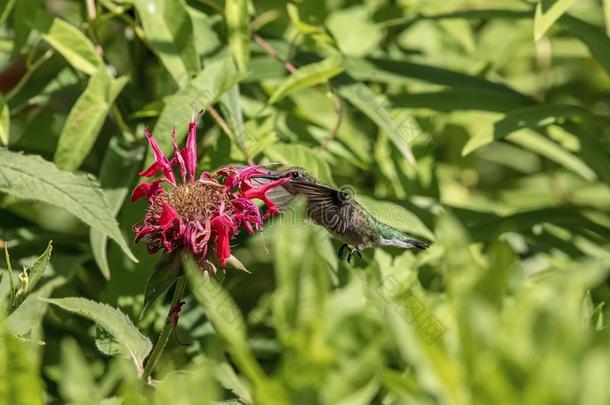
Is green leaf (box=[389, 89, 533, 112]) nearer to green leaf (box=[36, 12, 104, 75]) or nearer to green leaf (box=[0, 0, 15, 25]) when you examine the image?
green leaf (box=[36, 12, 104, 75])

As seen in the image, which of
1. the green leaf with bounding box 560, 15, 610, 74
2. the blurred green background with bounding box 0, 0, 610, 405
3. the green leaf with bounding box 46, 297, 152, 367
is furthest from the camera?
the green leaf with bounding box 560, 15, 610, 74

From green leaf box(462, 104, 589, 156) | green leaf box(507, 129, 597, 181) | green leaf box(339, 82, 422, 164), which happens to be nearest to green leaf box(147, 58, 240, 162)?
green leaf box(339, 82, 422, 164)

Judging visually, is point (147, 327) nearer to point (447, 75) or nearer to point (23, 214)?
point (23, 214)

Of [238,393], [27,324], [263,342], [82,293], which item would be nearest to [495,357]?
[238,393]

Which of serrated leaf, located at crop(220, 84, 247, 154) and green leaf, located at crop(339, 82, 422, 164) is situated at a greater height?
serrated leaf, located at crop(220, 84, 247, 154)

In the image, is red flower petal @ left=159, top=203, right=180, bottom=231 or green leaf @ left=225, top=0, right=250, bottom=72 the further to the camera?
green leaf @ left=225, top=0, right=250, bottom=72

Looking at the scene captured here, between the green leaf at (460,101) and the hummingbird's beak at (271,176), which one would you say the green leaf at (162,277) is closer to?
the hummingbird's beak at (271,176)

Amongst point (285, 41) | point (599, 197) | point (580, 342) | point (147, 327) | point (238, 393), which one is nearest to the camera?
point (580, 342)
